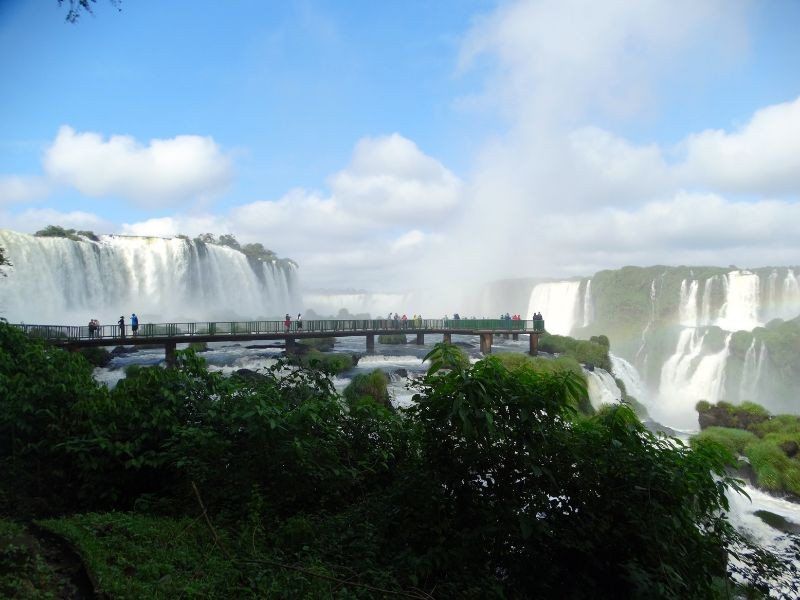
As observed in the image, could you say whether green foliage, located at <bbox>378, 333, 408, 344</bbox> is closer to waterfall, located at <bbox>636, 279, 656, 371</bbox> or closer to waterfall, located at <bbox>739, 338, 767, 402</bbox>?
waterfall, located at <bbox>739, 338, 767, 402</bbox>

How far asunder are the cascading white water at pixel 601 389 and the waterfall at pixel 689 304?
35.1 meters

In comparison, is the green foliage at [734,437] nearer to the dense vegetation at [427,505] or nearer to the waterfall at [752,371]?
the dense vegetation at [427,505]

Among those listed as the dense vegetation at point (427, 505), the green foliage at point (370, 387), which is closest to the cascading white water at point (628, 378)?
the green foliage at point (370, 387)

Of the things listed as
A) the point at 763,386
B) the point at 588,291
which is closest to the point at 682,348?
the point at 763,386

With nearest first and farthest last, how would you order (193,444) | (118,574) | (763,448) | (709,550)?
(118,574)
(709,550)
(193,444)
(763,448)

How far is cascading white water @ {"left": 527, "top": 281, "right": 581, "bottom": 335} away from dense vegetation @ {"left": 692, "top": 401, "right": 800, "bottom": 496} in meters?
44.2

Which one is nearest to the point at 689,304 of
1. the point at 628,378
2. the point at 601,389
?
the point at 628,378

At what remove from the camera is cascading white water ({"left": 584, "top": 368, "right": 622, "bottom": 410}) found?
23.8m

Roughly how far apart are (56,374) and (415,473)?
4699 millimetres

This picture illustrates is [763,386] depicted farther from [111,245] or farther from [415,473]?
[111,245]

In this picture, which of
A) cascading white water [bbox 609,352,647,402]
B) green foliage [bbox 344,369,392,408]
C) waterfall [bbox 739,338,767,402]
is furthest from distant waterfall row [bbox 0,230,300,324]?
waterfall [bbox 739,338,767,402]

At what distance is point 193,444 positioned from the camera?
17.8 feet

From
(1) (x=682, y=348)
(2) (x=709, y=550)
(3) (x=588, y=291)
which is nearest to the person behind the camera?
(2) (x=709, y=550)

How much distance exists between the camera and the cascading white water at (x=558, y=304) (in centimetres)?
6625
